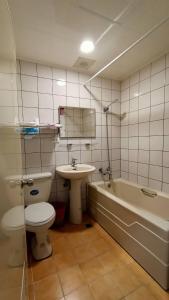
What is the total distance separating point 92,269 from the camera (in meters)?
1.40

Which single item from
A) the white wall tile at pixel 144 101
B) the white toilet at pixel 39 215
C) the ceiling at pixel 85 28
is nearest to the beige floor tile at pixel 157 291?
the white toilet at pixel 39 215

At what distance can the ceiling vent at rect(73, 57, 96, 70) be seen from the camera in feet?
6.40

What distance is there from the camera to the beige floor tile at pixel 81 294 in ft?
3.76

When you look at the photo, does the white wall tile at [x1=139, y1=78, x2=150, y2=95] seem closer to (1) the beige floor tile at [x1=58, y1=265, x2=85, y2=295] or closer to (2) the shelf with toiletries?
(2) the shelf with toiletries

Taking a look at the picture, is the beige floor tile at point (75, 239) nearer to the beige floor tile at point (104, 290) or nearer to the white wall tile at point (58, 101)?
the beige floor tile at point (104, 290)

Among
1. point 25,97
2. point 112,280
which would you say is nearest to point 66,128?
point 25,97

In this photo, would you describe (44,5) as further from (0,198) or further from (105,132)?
(105,132)

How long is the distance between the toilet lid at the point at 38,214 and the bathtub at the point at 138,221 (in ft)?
2.43

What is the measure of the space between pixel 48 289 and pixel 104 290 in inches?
17.7

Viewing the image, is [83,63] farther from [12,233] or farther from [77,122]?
[12,233]

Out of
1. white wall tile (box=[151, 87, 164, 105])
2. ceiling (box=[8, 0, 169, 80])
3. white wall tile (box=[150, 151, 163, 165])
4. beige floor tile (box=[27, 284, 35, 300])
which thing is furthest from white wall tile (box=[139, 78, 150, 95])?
beige floor tile (box=[27, 284, 35, 300])

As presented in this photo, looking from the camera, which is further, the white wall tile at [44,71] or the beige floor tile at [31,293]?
the white wall tile at [44,71]

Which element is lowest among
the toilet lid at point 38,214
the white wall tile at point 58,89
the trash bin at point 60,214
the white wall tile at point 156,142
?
the trash bin at point 60,214

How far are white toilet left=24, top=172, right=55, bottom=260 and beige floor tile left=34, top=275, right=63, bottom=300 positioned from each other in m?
0.27
